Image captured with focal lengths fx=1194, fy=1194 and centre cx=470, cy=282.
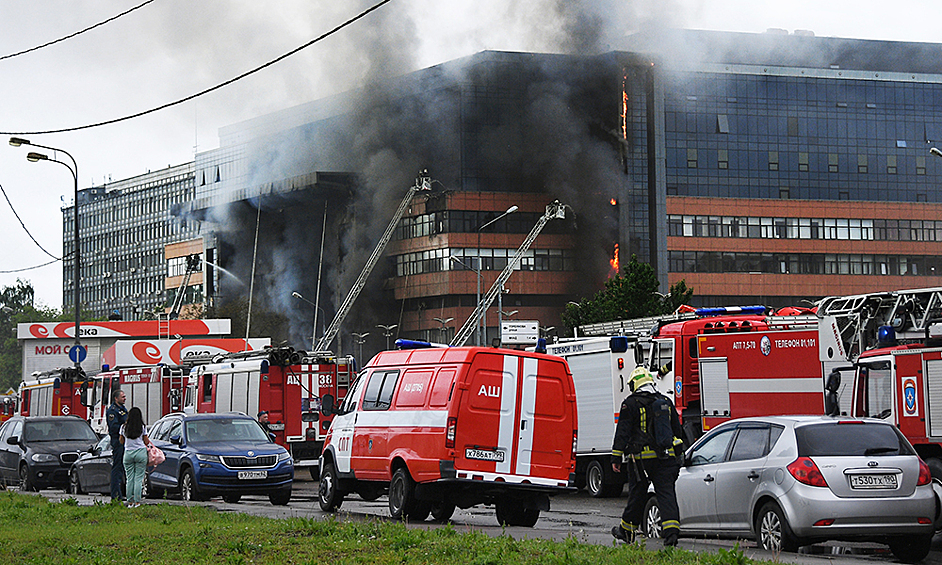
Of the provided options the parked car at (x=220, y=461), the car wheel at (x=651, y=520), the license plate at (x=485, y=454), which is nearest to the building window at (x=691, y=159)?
the parked car at (x=220, y=461)

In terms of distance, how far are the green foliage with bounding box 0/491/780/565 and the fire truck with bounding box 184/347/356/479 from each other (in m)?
13.4

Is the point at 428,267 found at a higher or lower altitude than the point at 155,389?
higher

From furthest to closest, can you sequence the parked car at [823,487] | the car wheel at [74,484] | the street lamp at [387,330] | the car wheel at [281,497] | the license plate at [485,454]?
the street lamp at [387,330], the car wheel at [74,484], the car wheel at [281,497], the license plate at [485,454], the parked car at [823,487]

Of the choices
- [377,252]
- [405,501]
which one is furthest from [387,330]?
[405,501]

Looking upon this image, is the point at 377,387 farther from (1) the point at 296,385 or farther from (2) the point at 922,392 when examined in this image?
(1) the point at 296,385

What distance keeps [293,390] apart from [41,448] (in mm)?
5757

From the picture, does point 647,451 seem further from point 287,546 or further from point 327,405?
point 327,405

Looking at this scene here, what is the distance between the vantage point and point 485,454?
15258mm

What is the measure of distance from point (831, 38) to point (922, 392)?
92842mm

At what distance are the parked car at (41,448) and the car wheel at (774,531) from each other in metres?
16.7

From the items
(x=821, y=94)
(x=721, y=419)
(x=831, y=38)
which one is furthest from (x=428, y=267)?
(x=721, y=419)

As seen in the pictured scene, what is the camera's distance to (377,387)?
55.8 ft

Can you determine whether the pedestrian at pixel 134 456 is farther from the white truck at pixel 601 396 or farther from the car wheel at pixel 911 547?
the car wheel at pixel 911 547

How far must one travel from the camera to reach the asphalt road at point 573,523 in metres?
12.1
